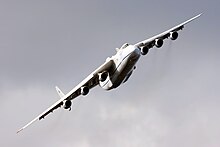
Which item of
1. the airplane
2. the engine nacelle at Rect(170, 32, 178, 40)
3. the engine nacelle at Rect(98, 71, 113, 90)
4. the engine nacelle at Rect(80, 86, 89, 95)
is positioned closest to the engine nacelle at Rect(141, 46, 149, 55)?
the airplane

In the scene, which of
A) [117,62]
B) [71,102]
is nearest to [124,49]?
[117,62]

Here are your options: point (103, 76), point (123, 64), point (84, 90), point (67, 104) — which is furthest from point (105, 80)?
point (67, 104)

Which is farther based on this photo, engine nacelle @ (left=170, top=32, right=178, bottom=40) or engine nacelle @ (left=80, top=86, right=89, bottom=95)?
engine nacelle @ (left=80, top=86, right=89, bottom=95)

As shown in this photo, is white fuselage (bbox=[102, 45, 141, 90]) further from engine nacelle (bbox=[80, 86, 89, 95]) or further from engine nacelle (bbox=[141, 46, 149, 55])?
engine nacelle (bbox=[80, 86, 89, 95])

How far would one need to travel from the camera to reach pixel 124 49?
498 ft

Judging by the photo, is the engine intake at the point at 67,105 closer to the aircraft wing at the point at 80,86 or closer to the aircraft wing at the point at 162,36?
the aircraft wing at the point at 80,86

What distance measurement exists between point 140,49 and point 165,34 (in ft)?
14.5

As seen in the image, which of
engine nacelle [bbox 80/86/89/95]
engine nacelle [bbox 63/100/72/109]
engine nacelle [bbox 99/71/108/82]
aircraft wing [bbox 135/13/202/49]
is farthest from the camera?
engine nacelle [bbox 63/100/72/109]

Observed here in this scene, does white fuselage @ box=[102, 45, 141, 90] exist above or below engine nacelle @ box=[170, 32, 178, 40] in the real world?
below

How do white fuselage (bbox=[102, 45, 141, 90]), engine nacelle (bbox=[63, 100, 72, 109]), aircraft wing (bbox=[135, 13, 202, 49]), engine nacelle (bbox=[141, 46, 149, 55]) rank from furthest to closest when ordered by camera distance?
engine nacelle (bbox=[63, 100, 72, 109])
aircraft wing (bbox=[135, 13, 202, 49])
engine nacelle (bbox=[141, 46, 149, 55])
white fuselage (bbox=[102, 45, 141, 90])

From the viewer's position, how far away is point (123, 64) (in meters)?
151

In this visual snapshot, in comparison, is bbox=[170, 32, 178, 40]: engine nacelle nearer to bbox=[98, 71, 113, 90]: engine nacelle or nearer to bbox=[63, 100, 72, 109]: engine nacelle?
bbox=[98, 71, 113, 90]: engine nacelle

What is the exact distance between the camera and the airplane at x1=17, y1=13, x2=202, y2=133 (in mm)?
150000

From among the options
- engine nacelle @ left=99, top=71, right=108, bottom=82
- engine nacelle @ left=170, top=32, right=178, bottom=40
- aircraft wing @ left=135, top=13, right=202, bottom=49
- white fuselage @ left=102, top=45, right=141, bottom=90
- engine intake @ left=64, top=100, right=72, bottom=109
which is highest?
aircraft wing @ left=135, top=13, right=202, bottom=49
